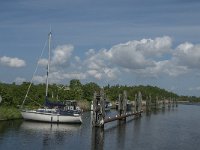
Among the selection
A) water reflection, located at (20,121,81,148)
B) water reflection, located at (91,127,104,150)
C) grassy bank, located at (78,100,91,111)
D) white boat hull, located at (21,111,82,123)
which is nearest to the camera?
water reflection, located at (91,127,104,150)

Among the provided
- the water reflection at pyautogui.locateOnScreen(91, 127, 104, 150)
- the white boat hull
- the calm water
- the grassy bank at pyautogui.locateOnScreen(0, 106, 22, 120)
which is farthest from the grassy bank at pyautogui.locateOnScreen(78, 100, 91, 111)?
the water reflection at pyautogui.locateOnScreen(91, 127, 104, 150)

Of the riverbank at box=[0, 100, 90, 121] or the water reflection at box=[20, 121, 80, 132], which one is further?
the riverbank at box=[0, 100, 90, 121]

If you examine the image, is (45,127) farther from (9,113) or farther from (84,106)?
(84,106)

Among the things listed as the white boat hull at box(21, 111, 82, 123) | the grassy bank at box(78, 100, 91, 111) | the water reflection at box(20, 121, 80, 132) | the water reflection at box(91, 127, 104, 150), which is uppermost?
the grassy bank at box(78, 100, 91, 111)

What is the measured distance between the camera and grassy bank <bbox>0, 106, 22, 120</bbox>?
78.2 metres

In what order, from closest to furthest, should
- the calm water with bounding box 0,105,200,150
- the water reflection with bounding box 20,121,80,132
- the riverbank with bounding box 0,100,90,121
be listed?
the calm water with bounding box 0,105,200,150
the water reflection with bounding box 20,121,80,132
the riverbank with bounding box 0,100,90,121

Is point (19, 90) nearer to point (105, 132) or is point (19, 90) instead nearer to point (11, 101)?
point (11, 101)

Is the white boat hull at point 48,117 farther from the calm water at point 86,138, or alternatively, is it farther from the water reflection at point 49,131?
the calm water at point 86,138

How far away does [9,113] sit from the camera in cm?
8038

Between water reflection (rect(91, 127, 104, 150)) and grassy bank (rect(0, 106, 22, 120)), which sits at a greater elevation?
grassy bank (rect(0, 106, 22, 120))

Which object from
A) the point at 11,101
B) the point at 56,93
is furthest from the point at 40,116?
the point at 56,93

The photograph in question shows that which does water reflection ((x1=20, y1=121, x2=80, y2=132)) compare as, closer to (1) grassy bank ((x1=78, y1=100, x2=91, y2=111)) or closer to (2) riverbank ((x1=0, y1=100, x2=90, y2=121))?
(2) riverbank ((x1=0, y1=100, x2=90, y2=121))

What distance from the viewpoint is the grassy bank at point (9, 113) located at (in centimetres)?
7821

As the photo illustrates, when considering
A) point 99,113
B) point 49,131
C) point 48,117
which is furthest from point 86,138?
point 48,117
